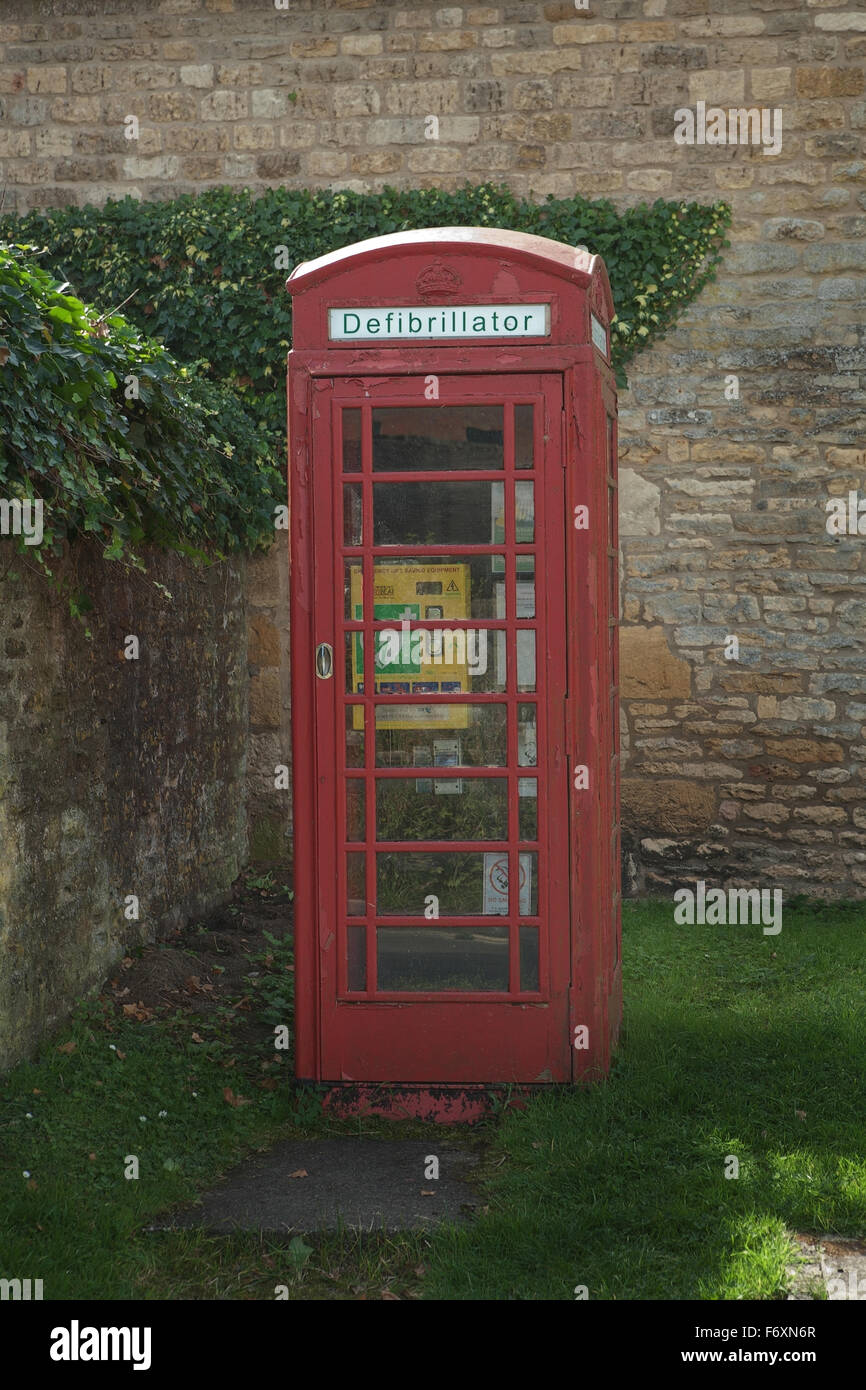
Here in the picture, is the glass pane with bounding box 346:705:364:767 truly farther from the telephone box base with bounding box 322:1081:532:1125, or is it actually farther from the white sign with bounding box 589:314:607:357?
the white sign with bounding box 589:314:607:357

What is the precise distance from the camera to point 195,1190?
412cm

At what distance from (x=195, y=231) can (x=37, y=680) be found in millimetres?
4495

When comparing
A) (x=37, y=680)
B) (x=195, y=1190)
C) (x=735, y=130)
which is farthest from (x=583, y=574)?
(x=735, y=130)

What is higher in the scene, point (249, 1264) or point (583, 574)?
point (583, 574)

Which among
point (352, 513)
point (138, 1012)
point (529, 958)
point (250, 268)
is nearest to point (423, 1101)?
point (529, 958)

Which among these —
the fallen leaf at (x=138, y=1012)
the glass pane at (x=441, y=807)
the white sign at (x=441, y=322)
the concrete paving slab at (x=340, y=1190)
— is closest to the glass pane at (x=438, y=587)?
the glass pane at (x=441, y=807)

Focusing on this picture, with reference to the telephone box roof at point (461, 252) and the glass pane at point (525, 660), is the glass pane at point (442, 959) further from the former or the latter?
the telephone box roof at point (461, 252)

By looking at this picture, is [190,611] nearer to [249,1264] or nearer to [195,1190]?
[195,1190]

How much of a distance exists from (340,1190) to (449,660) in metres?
1.71

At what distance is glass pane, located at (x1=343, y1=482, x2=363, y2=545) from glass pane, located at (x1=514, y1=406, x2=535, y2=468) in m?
0.54

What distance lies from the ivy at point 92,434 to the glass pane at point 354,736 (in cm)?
107

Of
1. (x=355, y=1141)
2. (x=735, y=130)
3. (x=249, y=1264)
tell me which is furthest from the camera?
(x=735, y=130)

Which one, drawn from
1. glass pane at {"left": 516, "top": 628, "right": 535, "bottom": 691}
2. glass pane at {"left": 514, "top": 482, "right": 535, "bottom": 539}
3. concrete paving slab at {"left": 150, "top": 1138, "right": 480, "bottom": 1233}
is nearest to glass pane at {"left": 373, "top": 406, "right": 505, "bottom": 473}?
glass pane at {"left": 514, "top": 482, "right": 535, "bottom": 539}

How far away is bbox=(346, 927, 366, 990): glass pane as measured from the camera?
474 cm
